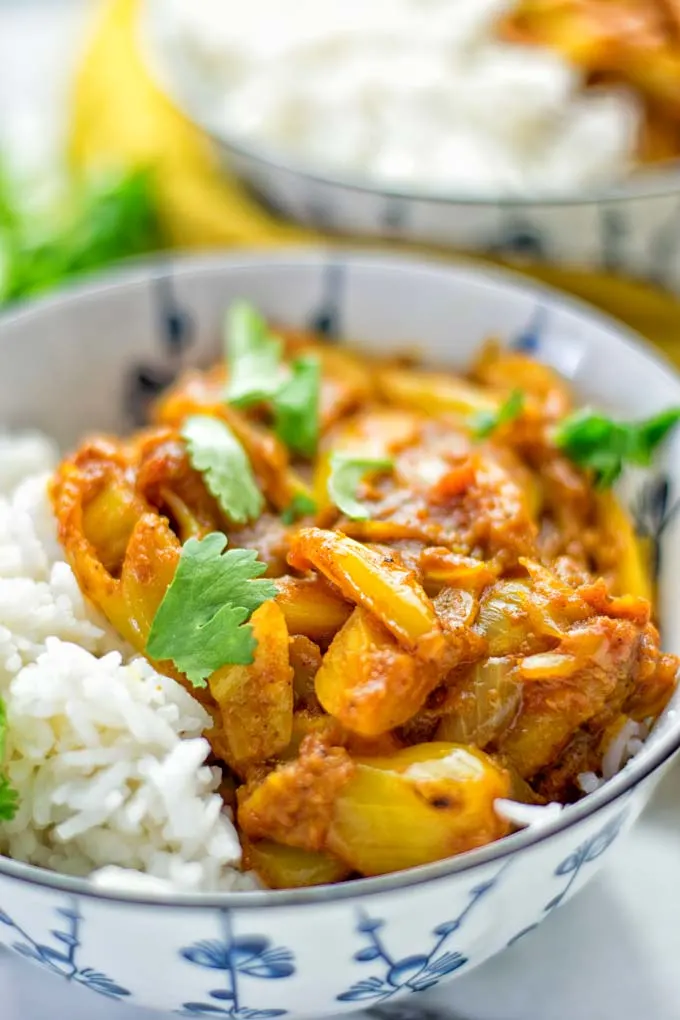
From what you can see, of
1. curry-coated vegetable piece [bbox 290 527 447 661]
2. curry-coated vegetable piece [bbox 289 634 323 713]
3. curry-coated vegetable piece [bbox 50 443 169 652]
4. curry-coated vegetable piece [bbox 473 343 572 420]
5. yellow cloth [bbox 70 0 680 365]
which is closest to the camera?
curry-coated vegetable piece [bbox 290 527 447 661]

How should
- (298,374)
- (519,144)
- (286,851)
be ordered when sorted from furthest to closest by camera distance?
(519,144)
(298,374)
(286,851)

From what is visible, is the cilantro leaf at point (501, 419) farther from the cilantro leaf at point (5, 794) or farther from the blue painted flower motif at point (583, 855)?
the cilantro leaf at point (5, 794)

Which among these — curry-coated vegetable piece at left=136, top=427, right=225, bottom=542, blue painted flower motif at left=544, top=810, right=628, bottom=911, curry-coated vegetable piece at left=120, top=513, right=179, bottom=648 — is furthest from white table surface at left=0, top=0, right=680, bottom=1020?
curry-coated vegetable piece at left=136, top=427, right=225, bottom=542

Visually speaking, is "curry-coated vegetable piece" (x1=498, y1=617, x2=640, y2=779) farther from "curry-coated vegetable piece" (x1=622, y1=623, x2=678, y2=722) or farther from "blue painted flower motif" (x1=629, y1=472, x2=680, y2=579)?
"blue painted flower motif" (x1=629, y1=472, x2=680, y2=579)

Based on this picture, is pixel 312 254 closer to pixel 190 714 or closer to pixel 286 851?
pixel 190 714

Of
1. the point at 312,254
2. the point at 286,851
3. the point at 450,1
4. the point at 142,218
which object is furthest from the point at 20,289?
the point at 286,851

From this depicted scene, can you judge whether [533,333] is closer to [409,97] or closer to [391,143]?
[391,143]
